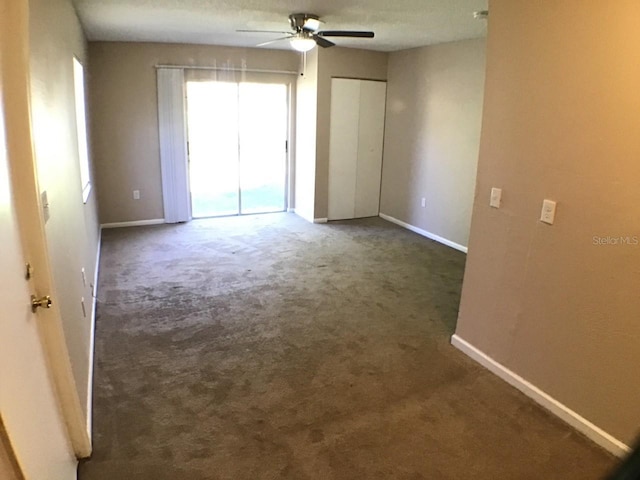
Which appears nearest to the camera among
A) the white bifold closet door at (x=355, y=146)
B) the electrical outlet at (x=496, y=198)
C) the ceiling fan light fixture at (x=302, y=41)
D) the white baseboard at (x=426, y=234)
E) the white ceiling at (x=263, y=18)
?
the electrical outlet at (x=496, y=198)

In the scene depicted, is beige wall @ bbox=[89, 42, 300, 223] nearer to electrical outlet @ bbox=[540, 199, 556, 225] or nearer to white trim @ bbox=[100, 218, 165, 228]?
white trim @ bbox=[100, 218, 165, 228]

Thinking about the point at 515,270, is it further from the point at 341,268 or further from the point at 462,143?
the point at 462,143

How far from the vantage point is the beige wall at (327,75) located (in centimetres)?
594

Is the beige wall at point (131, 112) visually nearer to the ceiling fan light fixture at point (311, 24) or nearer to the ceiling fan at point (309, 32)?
the ceiling fan at point (309, 32)

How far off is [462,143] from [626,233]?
337 cm

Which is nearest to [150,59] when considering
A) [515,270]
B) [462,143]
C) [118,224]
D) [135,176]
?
[135,176]

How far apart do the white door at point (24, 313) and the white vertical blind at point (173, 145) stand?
14.7 ft

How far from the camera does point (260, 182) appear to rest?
7801mm

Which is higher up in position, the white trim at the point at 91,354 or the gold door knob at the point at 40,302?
the gold door knob at the point at 40,302

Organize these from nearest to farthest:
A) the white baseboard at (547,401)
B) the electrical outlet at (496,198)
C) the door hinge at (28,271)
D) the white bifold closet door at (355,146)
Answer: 1. the door hinge at (28,271)
2. the white baseboard at (547,401)
3. the electrical outlet at (496,198)
4. the white bifold closet door at (355,146)

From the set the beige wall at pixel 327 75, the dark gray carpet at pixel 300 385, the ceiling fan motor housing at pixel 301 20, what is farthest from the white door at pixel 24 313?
the beige wall at pixel 327 75

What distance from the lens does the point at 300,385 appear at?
107 inches

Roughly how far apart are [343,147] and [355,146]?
0.64 feet

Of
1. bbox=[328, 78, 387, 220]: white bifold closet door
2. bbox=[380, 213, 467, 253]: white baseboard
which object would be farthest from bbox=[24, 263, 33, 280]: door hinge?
bbox=[328, 78, 387, 220]: white bifold closet door
